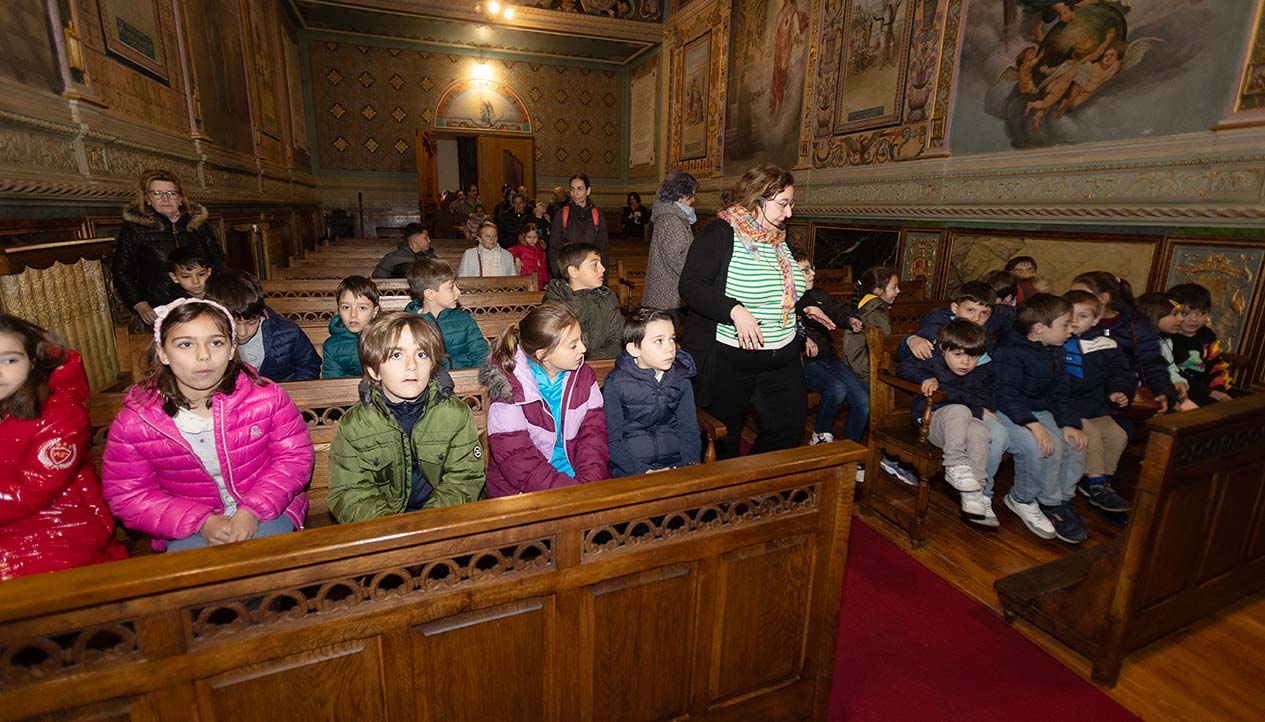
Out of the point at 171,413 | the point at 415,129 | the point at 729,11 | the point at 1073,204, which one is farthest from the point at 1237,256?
the point at 415,129

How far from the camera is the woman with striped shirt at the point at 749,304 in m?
2.49

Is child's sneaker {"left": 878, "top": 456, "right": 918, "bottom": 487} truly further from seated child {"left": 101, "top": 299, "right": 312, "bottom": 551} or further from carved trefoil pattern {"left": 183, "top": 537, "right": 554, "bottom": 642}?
seated child {"left": 101, "top": 299, "right": 312, "bottom": 551}

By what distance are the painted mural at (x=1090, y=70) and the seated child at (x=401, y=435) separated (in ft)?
17.5

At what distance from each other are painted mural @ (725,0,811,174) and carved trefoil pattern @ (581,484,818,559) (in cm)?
764

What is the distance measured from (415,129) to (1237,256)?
13.6 meters

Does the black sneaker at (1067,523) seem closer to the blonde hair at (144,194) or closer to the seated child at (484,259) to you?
the seated child at (484,259)

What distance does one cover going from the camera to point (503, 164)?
13.4m

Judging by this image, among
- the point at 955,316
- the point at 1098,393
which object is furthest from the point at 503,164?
the point at 1098,393

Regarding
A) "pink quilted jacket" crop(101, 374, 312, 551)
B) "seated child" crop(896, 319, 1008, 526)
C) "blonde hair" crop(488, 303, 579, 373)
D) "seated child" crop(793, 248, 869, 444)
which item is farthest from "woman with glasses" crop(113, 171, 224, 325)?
"seated child" crop(896, 319, 1008, 526)

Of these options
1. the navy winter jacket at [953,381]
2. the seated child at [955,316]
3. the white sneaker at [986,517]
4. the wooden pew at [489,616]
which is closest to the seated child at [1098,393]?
the seated child at [955,316]

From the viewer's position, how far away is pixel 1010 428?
10.5ft

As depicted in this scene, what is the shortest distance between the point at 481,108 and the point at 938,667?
13864 mm

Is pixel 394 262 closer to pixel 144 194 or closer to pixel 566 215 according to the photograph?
pixel 566 215

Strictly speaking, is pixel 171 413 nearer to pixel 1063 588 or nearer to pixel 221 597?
pixel 221 597
